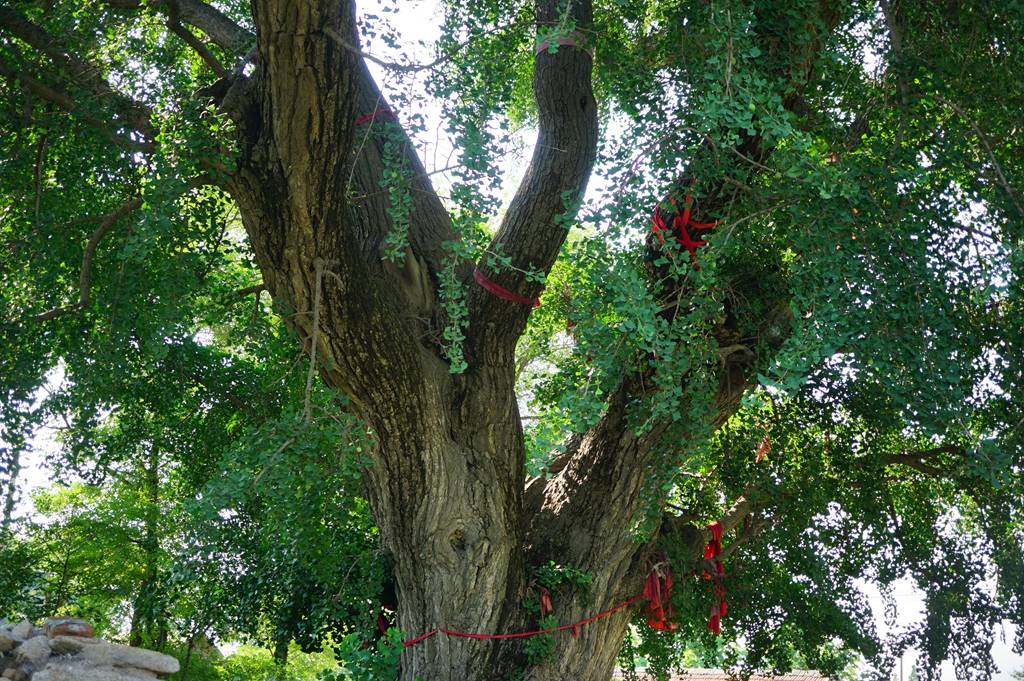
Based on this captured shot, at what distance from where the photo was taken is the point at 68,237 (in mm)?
5031

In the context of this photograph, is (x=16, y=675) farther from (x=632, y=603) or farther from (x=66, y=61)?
(x=632, y=603)

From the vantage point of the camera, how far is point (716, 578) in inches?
235

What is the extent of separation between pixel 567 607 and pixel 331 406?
1626 mm

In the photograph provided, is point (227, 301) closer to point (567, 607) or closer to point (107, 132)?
point (107, 132)

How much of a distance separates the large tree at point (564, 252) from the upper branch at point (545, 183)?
2 centimetres

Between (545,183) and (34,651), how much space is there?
11.9 ft

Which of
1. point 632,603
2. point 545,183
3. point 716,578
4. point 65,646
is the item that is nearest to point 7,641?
point 65,646

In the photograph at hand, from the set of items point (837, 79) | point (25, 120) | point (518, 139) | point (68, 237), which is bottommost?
point (68, 237)

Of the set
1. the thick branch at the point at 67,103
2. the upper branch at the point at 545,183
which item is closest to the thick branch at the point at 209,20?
the thick branch at the point at 67,103

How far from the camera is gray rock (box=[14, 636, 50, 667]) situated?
542 cm

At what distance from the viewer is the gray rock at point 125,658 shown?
18.5 ft

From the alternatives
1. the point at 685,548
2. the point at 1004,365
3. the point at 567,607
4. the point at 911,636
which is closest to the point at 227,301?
the point at 567,607

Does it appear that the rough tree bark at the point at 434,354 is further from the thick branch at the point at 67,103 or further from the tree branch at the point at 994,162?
the tree branch at the point at 994,162

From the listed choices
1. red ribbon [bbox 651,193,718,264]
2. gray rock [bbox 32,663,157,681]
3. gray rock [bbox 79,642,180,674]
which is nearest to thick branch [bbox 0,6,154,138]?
red ribbon [bbox 651,193,718,264]
